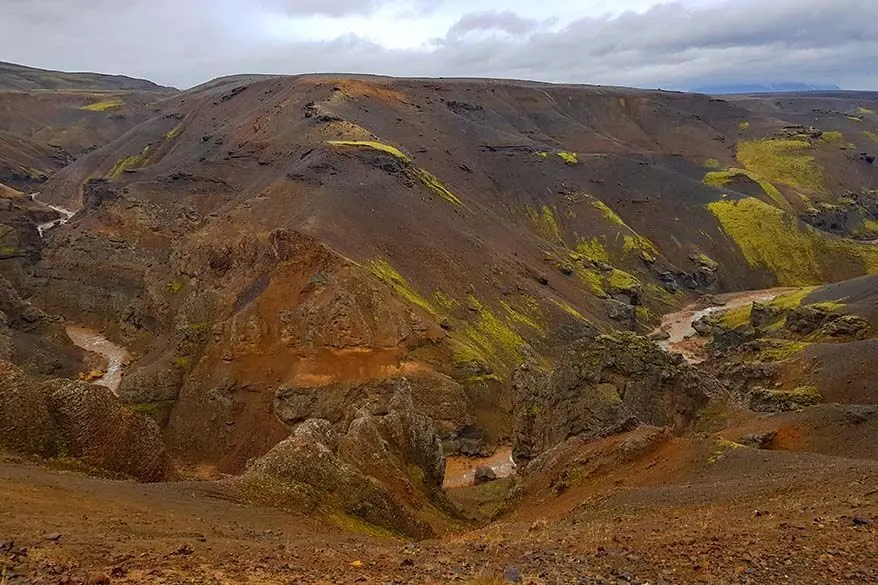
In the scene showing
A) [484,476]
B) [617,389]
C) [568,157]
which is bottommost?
[484,476]

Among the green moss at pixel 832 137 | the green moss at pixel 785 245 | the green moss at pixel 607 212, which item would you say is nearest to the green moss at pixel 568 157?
the green moss at pixel 607 212

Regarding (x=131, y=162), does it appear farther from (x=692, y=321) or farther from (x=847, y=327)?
(x=847, y=327)

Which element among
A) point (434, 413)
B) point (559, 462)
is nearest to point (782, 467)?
point (559, 462)

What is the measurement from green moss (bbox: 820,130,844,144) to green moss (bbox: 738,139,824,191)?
1083 centimetres

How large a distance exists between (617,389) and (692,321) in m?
63.8

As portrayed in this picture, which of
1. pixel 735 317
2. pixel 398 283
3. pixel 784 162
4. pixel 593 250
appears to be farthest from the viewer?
pixel 784 162

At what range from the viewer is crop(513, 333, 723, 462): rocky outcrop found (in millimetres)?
38062

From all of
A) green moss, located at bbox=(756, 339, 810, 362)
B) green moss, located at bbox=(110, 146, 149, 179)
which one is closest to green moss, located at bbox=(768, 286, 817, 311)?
green moss, located at bbox=(756, 339, 810, 362)

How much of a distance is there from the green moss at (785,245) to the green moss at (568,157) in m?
25.6

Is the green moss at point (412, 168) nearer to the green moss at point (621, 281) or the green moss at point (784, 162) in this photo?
the green moss at point (621, 281)

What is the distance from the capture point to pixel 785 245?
12244cm

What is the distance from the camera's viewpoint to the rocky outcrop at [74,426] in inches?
927

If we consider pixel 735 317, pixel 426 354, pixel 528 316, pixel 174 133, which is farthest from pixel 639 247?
pixel 174 133

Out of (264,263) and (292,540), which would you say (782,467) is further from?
(264,263)
